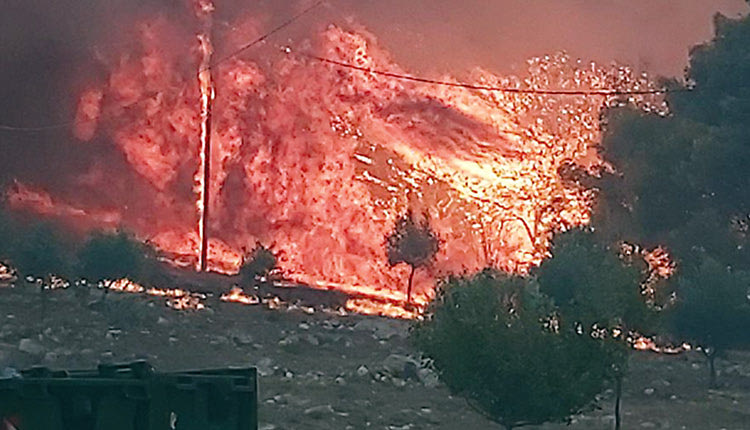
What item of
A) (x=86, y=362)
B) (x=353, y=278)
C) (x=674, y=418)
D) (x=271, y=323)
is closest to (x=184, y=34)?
→ (x=353, y=278)

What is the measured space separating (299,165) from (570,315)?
32640mm

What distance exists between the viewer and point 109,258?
3164 cm

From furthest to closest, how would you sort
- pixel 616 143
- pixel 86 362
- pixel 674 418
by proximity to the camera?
pixel 616 143
pixel 86 362
pixel 674 418

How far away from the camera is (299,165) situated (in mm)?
51375

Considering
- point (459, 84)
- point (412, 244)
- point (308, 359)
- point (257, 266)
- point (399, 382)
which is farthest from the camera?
point (459, 84)

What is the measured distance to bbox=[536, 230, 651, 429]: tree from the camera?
1933 centimetres

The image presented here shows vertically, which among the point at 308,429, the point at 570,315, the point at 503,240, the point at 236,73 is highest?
the point at 236,73

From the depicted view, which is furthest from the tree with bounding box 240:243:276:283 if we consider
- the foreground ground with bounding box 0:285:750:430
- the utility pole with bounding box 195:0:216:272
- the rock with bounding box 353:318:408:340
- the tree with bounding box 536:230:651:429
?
the tree with bounding box 536:230:651:429

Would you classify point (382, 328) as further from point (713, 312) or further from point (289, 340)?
point (713, 312)

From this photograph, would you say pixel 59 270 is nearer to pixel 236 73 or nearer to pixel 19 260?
pixel 19 260

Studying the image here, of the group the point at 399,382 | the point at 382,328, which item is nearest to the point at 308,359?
the point at 399,382

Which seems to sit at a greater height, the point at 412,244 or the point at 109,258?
the point at 412,244

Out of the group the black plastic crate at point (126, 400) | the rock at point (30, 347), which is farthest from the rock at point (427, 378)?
the black plastic crate at point (126, 400)

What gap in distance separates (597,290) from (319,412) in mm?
5243
